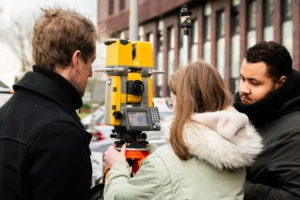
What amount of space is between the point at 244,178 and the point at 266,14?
23903 millimetres

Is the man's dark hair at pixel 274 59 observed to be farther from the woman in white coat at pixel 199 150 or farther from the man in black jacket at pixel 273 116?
the woman in white coat at pixel 199 150

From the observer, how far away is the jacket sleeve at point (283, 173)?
301 cm

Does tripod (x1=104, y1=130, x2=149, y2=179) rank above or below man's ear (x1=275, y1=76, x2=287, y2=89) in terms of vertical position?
below

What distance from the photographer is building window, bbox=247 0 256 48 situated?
2708 centimetres

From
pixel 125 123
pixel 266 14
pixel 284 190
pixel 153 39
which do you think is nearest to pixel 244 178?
pixel 284 190

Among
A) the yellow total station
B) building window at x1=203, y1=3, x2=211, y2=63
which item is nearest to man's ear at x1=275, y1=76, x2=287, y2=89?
the yellow total station

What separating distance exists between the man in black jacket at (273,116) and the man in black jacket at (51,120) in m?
1.01

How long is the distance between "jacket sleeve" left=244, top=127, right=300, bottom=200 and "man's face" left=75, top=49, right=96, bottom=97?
102cm

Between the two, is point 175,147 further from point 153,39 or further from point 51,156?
point 153,39

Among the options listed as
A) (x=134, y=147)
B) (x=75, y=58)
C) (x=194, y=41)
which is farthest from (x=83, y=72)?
(x=194, y=41)

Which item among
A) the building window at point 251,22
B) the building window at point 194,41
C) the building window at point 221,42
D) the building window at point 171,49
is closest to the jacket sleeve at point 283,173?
the building window at point 251,22

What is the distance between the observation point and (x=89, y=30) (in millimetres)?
2584

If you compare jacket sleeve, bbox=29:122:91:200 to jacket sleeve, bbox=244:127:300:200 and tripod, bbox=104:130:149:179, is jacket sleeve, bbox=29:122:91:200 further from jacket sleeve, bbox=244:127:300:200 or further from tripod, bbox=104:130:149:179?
tripod, bbox=104:130:149:179

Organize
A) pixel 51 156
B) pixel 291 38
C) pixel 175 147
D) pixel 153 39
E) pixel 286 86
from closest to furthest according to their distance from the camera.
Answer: pixel 51 156 < pixel 175 147 < pixel 286 86 < pixel 291 38 < pixel 153 39
